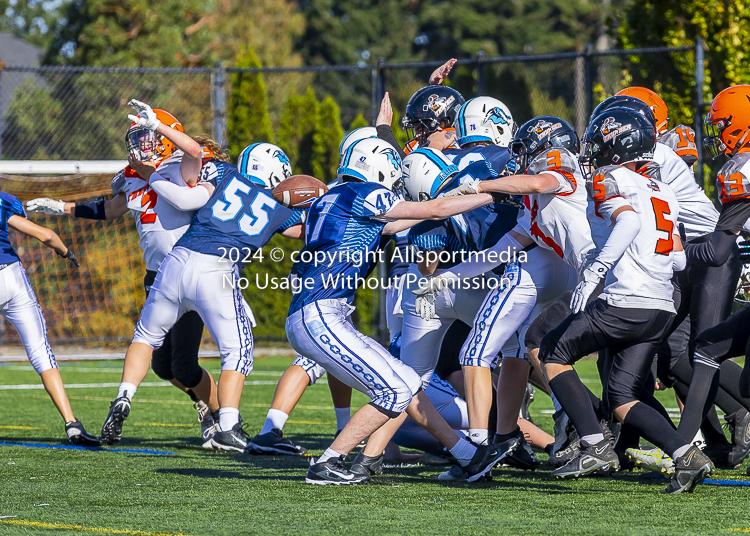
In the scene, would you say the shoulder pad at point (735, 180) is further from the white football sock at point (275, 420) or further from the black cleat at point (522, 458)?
the white football sock at point (275, 420)

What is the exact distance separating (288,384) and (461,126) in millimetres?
1878

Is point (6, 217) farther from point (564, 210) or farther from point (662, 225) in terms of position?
point (662, 225)

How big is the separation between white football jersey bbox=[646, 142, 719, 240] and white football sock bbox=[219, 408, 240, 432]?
9.47 ft

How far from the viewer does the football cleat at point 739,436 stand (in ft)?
18.0

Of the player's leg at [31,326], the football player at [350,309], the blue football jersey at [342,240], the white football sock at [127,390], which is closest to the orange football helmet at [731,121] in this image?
the football player at [350,309]

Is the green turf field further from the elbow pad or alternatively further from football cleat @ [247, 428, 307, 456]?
the elbow pad

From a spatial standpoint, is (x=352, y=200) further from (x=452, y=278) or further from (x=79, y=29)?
(x=79, y=29)

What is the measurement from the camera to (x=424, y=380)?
546 centimetres

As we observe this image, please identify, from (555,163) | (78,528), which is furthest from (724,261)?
(78,528)

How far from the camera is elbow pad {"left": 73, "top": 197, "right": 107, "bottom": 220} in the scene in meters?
7.19

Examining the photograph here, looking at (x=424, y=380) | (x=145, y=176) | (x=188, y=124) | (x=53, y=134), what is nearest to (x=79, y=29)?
(x=188, y=124)

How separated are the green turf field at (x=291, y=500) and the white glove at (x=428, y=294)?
2.81 feet

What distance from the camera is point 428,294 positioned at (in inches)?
206

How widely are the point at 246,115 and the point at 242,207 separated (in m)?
7.73
